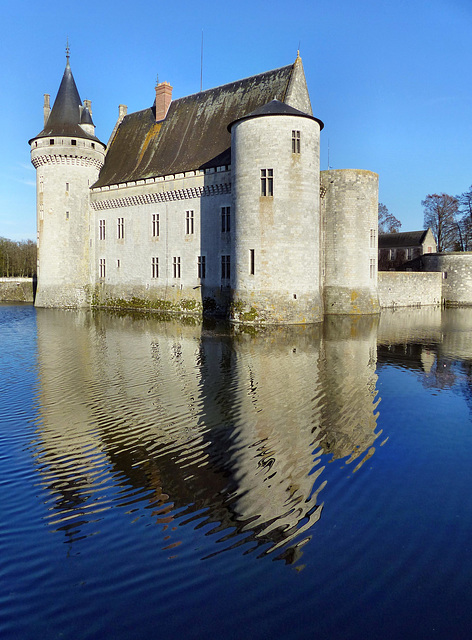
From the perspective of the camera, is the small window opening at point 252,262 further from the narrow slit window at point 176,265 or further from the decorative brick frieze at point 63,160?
the decorative brick frieze at point 63,160

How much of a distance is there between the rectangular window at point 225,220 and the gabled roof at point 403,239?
3032cm

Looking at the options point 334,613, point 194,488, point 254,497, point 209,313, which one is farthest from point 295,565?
point 209,313

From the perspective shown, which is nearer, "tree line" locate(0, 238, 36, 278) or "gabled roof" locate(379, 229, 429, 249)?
"gabled roof" locate(379, 229, 429, 249)

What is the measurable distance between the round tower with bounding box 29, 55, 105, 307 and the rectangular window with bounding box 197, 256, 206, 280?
9203 millimetres

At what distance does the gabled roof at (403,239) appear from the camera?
160 feet

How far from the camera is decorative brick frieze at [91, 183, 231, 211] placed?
79.6 ft

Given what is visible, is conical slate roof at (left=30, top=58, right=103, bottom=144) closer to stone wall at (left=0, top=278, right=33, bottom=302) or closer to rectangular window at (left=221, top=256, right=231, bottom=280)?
rectangular window at (left=221, top=256, right=231, bottom=280)

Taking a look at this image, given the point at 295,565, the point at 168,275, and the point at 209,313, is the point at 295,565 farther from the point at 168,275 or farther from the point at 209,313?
the point at 168,275

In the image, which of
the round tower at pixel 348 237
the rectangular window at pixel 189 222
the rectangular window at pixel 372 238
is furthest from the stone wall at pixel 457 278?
the rectangular window at pixel 189 222

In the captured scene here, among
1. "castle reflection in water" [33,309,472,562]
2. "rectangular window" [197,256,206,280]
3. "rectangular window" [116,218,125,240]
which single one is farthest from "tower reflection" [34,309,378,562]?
"rectangular window" [116,218,125,240]

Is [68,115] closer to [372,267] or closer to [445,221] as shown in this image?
[372,267]

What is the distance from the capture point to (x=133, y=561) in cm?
398

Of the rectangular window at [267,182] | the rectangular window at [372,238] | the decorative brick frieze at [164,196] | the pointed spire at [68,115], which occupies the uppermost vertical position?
the pointed spire at [68,115]

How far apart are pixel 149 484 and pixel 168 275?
22.3 metres
